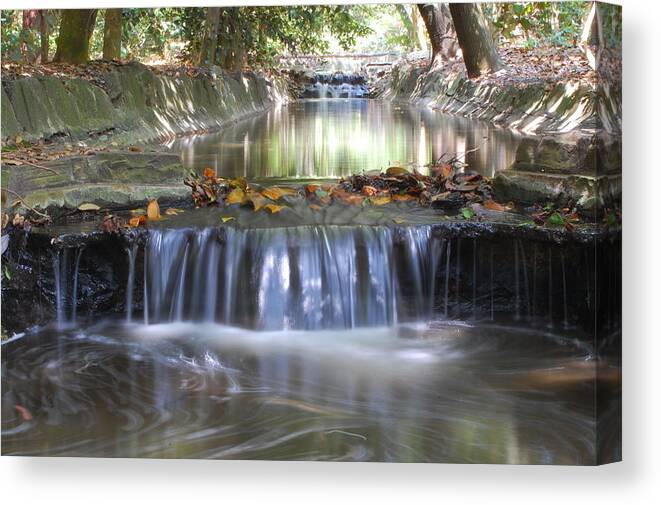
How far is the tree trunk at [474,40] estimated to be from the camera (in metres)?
5.21

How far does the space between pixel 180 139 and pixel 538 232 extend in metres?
1.92

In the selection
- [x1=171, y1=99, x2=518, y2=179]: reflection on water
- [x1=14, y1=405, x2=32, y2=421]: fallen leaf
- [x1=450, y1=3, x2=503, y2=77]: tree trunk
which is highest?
[x1=450, y1=3, x2=503, y2=77]: tree trunk

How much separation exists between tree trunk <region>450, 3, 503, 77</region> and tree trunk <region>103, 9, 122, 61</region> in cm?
170

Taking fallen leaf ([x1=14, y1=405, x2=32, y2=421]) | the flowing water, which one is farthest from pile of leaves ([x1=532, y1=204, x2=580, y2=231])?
fallen leaf ([x1=14, y1=405, x2=32, y2=421])

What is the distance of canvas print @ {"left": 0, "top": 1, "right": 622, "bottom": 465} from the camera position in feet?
17.0

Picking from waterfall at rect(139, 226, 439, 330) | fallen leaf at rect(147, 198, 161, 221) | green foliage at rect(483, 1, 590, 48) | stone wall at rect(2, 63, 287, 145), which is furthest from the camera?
stone wall at rect(2, 63, 287, 145)

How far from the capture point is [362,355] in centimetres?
527

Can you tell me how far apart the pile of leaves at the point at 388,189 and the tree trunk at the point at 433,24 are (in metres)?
0.62

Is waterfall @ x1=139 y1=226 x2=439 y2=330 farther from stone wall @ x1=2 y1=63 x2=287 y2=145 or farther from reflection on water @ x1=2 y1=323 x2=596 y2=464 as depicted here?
stone wall @ x1=2 y1=63 x2=287 y2=145

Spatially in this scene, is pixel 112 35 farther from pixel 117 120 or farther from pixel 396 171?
pixel 396 171

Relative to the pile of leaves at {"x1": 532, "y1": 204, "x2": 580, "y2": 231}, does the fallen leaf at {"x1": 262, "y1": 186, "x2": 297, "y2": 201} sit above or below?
above

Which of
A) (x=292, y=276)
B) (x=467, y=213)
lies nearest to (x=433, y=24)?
(x=467, y=213)

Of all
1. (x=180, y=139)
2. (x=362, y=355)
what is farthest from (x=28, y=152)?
(x=362, y=355)

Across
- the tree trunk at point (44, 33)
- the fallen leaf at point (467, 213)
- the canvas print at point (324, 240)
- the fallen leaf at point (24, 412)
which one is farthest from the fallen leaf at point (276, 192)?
the fallen leaf at point (24, 412)
